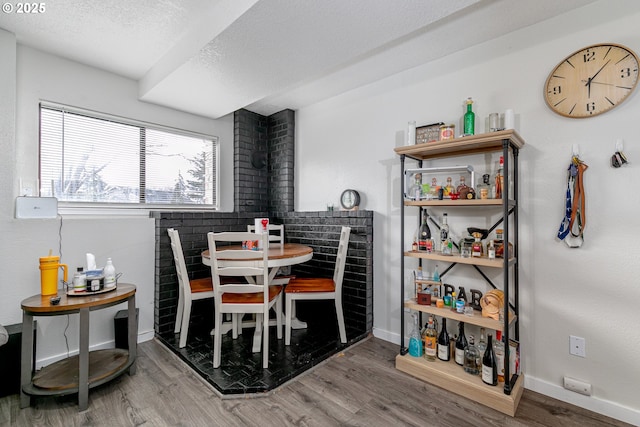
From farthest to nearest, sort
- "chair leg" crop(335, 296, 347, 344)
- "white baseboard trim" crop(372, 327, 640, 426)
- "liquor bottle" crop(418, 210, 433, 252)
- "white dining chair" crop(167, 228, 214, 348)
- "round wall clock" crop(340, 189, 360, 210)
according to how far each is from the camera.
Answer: "round wall clock" crop(340, 189, 360, 210)
"chair leg" crop(335, 296, 347, 344)
"white dining chair" crop(167, 228, 214, 348)
"liquor bottle" crop(418, 210, 433, 252)
"white baseboard trim" crop(372, 327, 640, 426)

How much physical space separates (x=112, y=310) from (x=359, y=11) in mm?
3087

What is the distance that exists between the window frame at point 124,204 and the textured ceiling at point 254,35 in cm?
38

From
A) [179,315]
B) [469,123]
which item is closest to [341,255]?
[469,123]

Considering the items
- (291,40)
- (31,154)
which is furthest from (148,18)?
(31,154)

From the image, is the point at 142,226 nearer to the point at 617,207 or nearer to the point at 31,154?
the point at 31,154

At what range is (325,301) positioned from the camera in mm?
3139

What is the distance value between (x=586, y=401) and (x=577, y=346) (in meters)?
0.32

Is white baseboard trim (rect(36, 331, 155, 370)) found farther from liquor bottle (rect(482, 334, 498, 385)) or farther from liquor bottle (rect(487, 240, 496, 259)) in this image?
liquor bottle (rect(487, 240, 496, 259))

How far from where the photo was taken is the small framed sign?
239cm

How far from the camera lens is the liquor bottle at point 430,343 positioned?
2188mm

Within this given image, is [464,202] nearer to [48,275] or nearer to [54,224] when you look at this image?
[48,275]

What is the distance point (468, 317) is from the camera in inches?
78.1

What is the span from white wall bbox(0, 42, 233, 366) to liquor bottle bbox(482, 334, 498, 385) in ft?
9.46

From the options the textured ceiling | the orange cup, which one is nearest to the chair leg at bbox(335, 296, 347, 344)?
the textured ceiling
